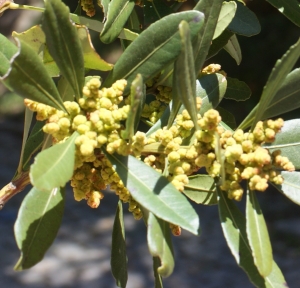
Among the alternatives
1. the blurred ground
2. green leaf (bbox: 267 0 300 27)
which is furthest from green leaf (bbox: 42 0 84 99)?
the blurred ground

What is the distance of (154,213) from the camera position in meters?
0.68

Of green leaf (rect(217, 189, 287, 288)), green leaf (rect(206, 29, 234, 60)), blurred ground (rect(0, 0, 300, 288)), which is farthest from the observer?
blurred ground (rect(0, 0, 300, 288))

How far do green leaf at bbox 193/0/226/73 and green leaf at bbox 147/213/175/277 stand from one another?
10.8 inches

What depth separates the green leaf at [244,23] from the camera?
3.35 feet

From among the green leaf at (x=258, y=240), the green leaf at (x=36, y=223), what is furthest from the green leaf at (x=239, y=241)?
the green leaf at (x=36, y=223)

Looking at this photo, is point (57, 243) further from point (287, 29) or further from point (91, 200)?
point (91, 200)

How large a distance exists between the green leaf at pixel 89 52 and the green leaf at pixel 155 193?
0.16 metres

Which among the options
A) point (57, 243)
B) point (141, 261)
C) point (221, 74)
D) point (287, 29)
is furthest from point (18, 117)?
point (221, 74)

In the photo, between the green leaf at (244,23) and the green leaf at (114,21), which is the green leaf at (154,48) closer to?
the green leaf at (114,21)

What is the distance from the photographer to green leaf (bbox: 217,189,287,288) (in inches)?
29.3

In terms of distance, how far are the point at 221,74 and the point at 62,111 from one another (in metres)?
0.31

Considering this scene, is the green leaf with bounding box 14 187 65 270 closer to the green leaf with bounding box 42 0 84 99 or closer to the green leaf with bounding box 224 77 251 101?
the green leaf with bounding box 42 0 84 99

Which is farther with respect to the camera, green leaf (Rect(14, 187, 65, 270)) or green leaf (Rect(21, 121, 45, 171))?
green leaf (Rect(21, 121, 45, 171))

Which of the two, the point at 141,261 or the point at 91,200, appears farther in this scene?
the point at 141,261
